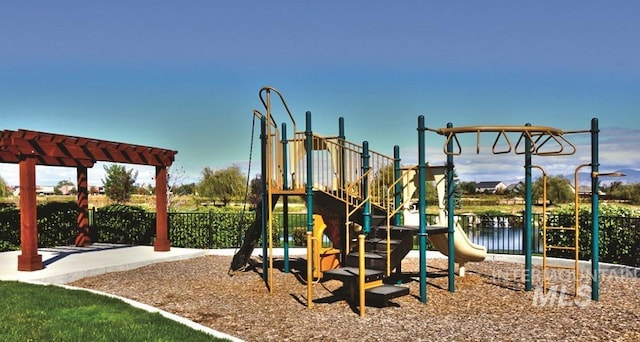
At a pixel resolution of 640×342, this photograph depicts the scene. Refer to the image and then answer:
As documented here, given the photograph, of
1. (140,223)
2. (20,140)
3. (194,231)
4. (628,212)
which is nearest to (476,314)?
(628,212)

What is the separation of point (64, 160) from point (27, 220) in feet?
14.2

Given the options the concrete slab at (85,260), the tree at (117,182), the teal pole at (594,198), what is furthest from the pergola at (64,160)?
the tree at (117,182)

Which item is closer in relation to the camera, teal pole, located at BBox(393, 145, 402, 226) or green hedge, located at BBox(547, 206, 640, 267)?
teal pole, located at BBox(393, 145, 402, 226)

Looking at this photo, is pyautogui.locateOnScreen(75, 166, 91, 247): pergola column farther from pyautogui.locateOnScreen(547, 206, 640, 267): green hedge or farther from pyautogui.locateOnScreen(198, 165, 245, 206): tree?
pyautogui.locateOnScreen(198, 165, 245, 206): tree

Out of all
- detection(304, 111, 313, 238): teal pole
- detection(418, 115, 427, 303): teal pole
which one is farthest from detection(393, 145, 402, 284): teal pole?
detection(304, 111, 313, 238): teal pole

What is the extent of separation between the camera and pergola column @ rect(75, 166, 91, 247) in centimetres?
1614

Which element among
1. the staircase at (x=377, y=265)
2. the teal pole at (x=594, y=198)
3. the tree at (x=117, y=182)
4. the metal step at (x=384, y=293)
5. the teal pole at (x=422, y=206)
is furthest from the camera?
the tree at (x=117, y=182)

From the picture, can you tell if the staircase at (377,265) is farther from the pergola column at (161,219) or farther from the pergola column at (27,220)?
the pergola column at (161,219)

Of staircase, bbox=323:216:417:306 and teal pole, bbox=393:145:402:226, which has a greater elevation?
teal pole, bbox=393:145:402:226

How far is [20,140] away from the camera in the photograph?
1100 centimetres

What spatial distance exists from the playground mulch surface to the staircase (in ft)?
0.91

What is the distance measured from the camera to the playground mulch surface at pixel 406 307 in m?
6.81

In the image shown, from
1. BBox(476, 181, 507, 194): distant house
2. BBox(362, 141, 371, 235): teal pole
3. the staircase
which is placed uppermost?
BBox(362, 141, 371, 235): teal pole

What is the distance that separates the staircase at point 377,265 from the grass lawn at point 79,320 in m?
2.63
